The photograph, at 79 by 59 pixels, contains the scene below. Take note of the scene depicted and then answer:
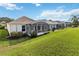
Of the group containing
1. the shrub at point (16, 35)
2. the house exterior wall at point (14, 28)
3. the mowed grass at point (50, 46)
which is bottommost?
the mowed grass at point (50, 46)

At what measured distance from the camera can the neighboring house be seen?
4.11 meters

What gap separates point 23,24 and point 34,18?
0.42ft

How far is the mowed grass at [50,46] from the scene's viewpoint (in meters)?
4.07

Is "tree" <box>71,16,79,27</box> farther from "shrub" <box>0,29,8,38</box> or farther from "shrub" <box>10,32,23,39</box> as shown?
"shrub" <box>0,29,8,38</box>

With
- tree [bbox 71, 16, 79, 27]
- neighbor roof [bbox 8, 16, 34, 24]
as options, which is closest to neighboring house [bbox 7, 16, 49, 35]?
neighbor roof [bbox 8, 16, 34, 24]

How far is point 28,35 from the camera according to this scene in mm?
4148

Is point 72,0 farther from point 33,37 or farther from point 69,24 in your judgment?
point 33,37

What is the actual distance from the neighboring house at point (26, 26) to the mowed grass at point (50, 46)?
8cm

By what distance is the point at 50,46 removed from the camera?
410 centimetres

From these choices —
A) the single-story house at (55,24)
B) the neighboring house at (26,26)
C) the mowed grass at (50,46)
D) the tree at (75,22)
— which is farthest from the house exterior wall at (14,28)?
the tree at (75,22)

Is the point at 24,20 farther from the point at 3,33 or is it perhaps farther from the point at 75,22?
the point at 75,22

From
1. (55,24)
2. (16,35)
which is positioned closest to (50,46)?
(55,24)

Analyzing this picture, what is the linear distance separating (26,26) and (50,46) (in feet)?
1.04

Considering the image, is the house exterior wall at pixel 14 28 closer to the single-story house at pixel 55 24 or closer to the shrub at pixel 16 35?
the shrub at pixel 16 35
